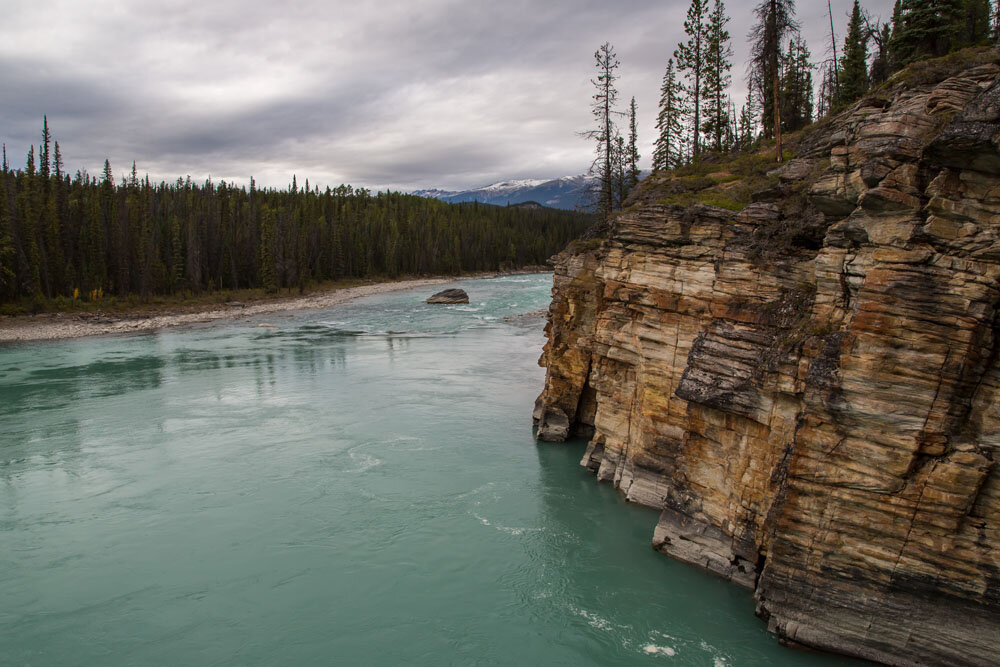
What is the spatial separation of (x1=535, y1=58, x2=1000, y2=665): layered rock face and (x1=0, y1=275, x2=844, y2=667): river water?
163cm

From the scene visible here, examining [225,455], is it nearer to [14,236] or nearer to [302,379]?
[302,379]

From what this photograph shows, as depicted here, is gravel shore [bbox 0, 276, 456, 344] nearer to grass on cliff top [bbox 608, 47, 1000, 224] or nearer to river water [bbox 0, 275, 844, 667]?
river water [bbox 0, 275, 844, 667]

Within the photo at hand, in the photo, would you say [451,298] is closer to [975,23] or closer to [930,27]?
[975,23]

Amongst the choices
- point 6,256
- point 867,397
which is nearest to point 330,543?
point 867,397

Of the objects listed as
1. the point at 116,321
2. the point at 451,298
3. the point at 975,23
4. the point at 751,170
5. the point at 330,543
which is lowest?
the point at 330,543

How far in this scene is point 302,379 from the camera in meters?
36.8

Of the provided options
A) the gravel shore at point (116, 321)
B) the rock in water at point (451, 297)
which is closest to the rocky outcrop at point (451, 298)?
the rock in water at point (451, 297)

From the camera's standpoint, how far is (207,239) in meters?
94.6

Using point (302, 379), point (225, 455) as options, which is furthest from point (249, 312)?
point (225, 455)

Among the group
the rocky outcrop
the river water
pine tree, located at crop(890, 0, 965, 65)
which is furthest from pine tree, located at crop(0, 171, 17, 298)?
pine tree, located at crop(890, 0, 965, 65)

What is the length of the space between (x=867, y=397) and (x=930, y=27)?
2405 centimetres

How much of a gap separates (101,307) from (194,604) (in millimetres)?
67623

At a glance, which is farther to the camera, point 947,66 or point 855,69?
point 855,69

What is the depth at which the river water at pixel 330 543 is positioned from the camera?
43.2ft
